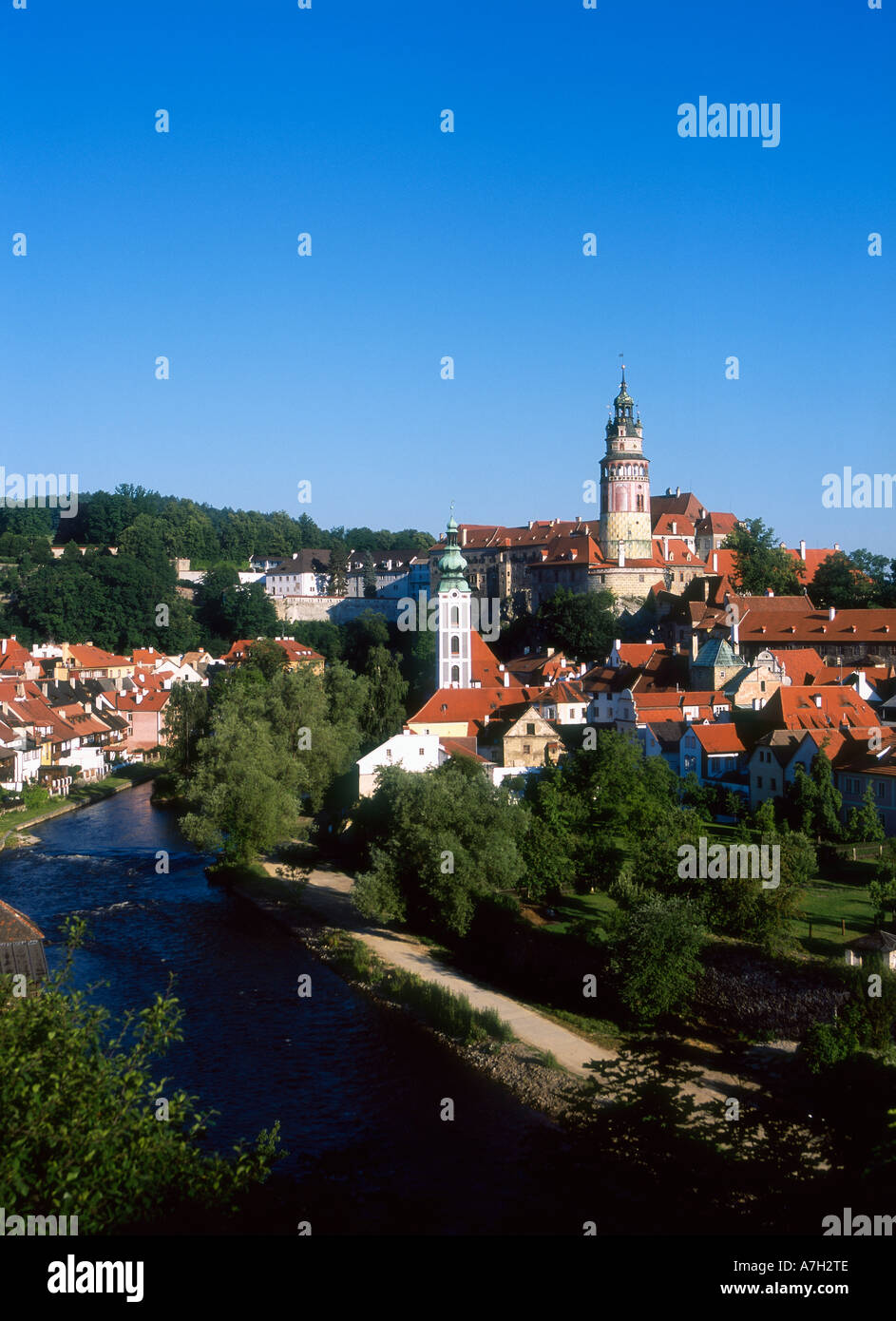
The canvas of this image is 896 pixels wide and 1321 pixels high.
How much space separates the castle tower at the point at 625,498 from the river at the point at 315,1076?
137ft

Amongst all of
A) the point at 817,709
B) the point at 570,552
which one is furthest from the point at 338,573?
the point at 817,709

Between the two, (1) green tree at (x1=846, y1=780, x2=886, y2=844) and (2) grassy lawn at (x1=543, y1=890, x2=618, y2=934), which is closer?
(2) grassy lawn at (x1=543, y1=890, x2=618, y2=934)

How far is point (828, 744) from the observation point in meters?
30.8

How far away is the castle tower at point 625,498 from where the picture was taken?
2645 inches

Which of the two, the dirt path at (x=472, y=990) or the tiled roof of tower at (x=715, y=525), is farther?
the tiled roof of tower at (x=715, y=525)

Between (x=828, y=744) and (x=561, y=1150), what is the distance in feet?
55.3

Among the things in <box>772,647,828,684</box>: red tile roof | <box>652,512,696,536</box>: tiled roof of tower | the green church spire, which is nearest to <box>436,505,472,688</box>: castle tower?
the green church spire

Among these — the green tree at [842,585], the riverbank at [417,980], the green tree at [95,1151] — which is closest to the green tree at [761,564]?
the green tree at [842,585]

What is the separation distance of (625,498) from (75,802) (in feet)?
121

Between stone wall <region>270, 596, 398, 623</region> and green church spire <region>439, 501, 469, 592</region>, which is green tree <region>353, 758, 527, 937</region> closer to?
green church spire <region>439, 501, 469, 592</region>

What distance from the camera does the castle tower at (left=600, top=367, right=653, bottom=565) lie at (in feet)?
220

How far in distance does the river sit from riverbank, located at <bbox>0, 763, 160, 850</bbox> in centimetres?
561

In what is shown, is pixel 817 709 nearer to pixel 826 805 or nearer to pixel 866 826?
pixel 826 805

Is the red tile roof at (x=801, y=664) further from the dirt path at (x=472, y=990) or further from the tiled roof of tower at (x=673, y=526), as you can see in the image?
the tiled roof of tower at (x=673, y=526)
